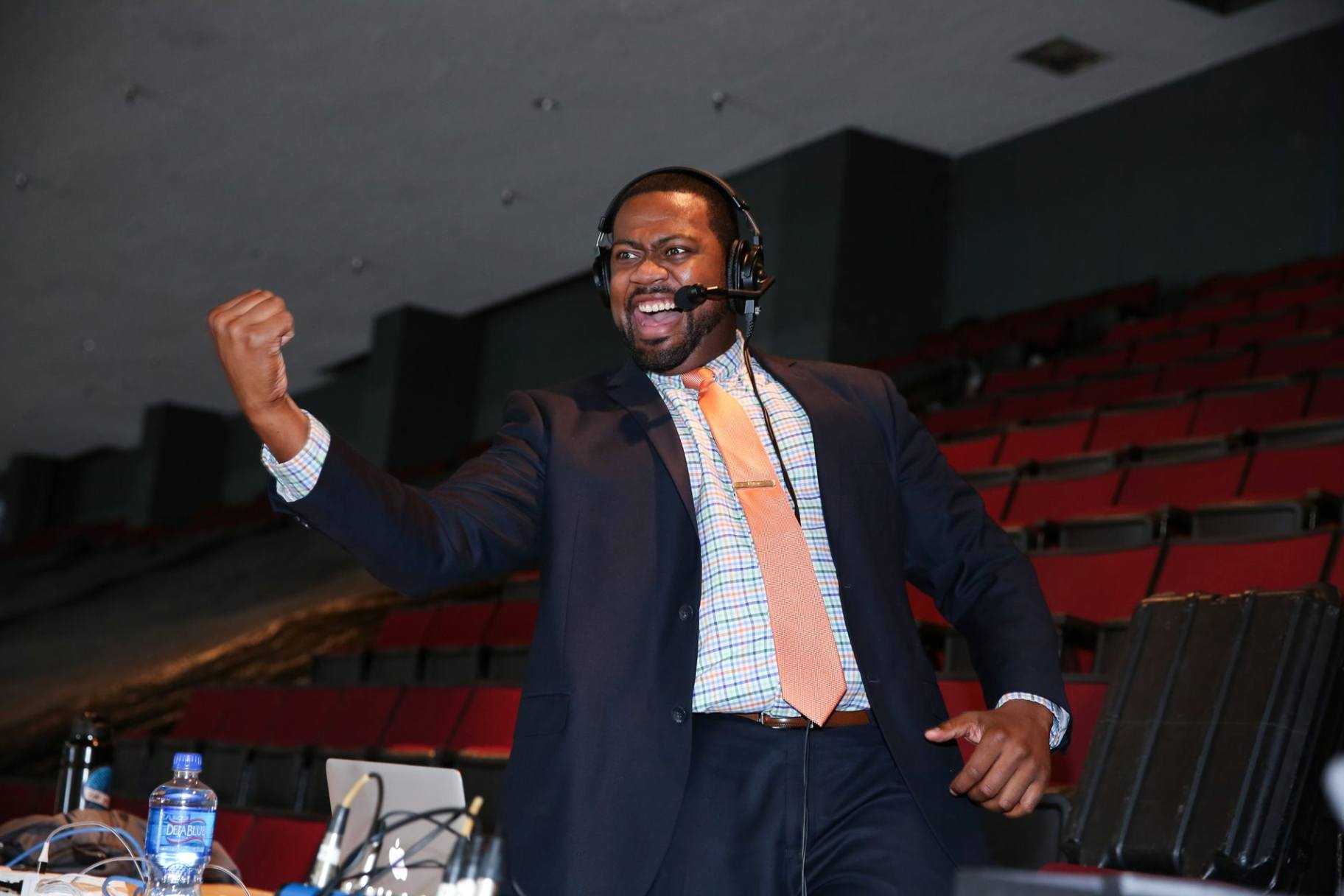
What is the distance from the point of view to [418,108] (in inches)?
263

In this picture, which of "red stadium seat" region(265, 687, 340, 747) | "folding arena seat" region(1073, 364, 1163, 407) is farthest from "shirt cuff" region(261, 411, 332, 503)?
"folding arena seat" region(1073, 364, 1163, 407)

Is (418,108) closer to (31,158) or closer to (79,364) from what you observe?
(31,158)

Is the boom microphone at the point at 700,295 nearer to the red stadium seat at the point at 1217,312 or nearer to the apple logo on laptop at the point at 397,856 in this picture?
the apple logo on laptop at the point at 397,856

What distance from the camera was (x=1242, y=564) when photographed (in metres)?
2.53

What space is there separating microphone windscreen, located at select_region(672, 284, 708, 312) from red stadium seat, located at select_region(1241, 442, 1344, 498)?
205 centimetres

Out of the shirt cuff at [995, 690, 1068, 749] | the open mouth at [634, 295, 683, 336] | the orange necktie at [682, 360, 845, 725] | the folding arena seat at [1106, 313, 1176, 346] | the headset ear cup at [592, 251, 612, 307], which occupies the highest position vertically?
the folding arena seat at [1106, 313, 1176, 346]

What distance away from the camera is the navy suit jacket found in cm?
116

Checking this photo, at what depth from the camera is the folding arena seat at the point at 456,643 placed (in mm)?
3809

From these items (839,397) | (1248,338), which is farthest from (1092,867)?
(1248,338)

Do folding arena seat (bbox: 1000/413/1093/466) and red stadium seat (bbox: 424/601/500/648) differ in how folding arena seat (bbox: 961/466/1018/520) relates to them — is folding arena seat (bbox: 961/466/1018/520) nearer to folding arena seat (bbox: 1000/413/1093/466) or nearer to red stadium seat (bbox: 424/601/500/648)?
folding arena seat (bbox: 1000/413/1093/466)

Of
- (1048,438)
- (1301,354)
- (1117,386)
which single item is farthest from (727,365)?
(1117,386)

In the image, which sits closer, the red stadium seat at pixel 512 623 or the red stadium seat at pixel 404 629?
the red stadium seat at pixel 512 623

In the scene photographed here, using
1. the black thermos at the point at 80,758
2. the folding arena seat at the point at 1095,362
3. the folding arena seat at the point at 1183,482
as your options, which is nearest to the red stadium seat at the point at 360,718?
the black thermos at the point at 80,758

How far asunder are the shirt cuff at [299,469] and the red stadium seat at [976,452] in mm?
3437
